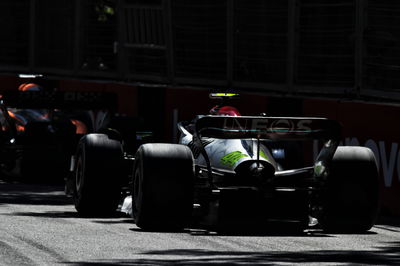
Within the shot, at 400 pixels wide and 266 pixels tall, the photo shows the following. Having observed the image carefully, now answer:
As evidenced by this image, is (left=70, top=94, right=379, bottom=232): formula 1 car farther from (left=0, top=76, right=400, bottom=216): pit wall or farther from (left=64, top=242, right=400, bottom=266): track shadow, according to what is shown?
(left=0, top=76, right=400, bottom=216): pit wall

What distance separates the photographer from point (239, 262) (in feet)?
32.1

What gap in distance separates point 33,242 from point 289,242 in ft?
7.01

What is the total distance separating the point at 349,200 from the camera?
12.5 m

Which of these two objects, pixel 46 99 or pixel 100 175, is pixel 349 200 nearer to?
pixel 100 175

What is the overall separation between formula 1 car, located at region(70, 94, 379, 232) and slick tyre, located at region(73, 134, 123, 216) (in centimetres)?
72

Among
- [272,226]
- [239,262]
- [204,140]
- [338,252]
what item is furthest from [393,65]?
[239,262]

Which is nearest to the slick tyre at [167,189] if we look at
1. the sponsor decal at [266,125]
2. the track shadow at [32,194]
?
the sponsor decal at [266,125]

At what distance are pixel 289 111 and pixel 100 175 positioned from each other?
419cm

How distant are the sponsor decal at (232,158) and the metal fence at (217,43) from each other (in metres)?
4.57

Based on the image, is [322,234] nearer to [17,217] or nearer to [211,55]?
[17,217]

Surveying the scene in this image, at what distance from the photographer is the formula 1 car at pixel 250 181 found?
465 inches

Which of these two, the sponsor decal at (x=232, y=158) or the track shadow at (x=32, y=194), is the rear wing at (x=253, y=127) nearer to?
the sponsor decal at (x=232, y=158)

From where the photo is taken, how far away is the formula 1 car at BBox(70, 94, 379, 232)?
1181 cm

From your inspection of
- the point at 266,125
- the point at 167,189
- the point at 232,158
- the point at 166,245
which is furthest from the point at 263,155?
the point at 166,245
